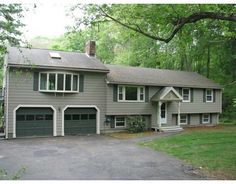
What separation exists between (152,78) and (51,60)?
30.1 feet

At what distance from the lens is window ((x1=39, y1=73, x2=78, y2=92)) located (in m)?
18.4

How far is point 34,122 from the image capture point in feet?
59.7

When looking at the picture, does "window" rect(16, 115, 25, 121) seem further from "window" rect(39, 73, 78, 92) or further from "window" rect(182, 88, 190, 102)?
"window" rect(182, 88, 190, 102)

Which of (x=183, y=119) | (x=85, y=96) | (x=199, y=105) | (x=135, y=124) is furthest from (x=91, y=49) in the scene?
(x=199, y=105)

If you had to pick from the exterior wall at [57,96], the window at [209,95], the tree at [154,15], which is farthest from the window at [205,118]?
the tree at [154,15]

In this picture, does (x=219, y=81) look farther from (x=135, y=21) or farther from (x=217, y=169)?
(x=217, y=169)

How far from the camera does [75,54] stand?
22.0 metres

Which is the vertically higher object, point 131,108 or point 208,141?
point 131,108

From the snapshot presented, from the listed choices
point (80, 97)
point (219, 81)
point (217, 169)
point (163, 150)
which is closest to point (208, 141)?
point (163, 150)

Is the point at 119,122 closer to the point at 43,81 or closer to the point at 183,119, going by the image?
the point at 43,81

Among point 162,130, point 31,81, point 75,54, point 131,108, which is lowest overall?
point 162,130

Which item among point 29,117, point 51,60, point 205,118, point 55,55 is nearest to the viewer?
point 29,117

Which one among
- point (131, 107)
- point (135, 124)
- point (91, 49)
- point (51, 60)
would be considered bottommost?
point (135, 124)

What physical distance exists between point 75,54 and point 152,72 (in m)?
7.86
